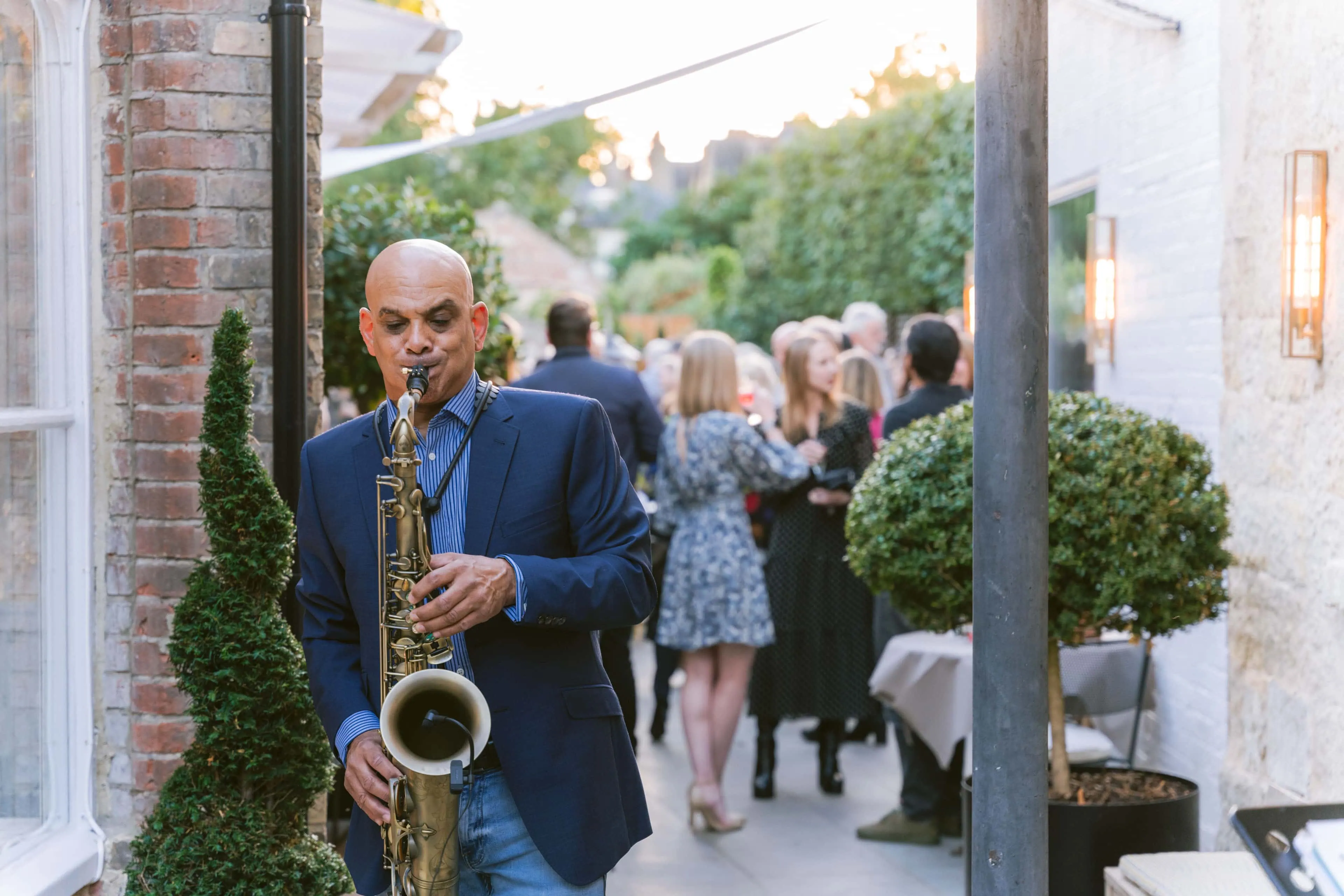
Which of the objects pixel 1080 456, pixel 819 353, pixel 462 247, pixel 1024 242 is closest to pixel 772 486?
pixel 819 353

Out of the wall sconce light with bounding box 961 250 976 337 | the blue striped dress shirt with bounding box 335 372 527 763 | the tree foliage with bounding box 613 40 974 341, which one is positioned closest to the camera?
the blue striped dress shirt with bounding box 335 372 527 763

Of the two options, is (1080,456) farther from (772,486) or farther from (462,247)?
(462,247)

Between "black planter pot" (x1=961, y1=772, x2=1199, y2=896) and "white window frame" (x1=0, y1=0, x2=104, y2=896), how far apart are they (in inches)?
97.3

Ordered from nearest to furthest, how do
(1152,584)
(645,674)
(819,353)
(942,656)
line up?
(1152,584) → (942,656) → (819,353) → (645,674)

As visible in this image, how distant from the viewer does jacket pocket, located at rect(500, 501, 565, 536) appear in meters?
2.32

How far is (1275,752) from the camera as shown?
4223mm

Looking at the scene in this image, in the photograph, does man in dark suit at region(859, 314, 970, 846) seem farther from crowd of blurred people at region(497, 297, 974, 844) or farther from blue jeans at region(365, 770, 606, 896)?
blue jeans at region(365, 770, 606, 896)

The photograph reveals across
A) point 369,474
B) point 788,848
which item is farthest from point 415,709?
point 788,848

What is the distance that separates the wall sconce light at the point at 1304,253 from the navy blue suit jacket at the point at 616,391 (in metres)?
2.91

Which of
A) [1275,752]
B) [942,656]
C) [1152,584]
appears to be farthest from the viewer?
[942,656]

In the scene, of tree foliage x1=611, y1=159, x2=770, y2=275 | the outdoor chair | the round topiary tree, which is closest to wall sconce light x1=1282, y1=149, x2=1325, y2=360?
the round topiary tree

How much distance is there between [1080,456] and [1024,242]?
1.63 m

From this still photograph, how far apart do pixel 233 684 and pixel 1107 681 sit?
352 centimetres

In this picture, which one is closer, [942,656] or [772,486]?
[942,656]
